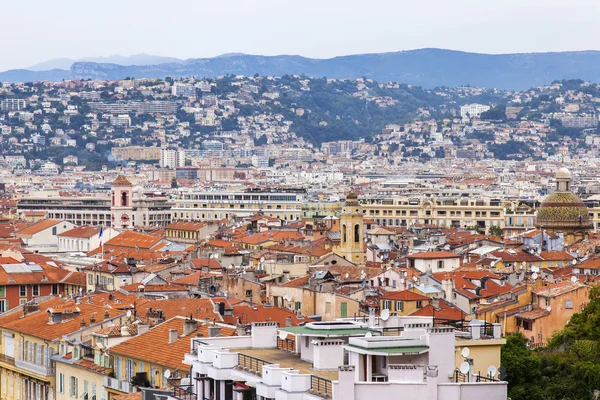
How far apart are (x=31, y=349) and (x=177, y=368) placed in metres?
7.71

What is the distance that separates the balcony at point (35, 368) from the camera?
27122 millimetres

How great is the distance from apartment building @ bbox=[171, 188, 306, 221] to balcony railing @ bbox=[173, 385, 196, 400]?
352 ft

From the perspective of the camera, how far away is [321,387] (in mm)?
14406

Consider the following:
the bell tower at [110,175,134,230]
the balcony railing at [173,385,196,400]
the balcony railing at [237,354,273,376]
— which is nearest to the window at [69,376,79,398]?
the balcony railing at [173,385,196,400]

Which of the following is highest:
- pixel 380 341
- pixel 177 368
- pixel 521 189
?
pixel 380 341

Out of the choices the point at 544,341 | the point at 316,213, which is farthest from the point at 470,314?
the point at 316,213

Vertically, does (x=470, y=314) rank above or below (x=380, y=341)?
below

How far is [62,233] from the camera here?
267 feet

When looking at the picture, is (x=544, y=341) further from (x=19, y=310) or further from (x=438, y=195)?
(x=438, y=195)

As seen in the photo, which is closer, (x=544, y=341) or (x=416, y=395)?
(x=416, y=395)

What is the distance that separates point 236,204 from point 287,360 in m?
112

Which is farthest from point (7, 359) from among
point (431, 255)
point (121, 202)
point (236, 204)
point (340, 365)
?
point (236, 204)

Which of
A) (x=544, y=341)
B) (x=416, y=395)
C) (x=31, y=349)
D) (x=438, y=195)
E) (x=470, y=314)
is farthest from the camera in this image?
(x=438, y=195)

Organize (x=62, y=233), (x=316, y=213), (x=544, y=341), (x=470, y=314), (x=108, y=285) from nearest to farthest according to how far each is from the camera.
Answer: (x=544, y=341) < (x=470, y=314) < (x=108, y=285) < (x=62, y=233) < (x=316, y=213)
